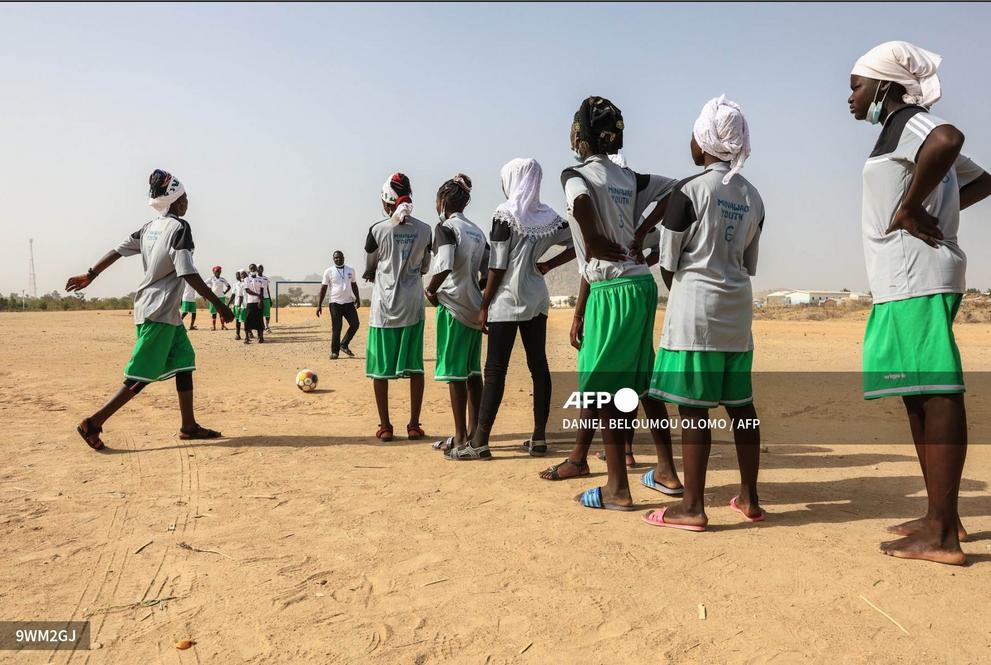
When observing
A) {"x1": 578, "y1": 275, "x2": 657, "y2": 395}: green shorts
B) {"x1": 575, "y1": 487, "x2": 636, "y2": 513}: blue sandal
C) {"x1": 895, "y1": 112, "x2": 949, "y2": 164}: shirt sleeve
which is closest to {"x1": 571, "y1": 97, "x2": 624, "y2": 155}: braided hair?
{"x1": 578, "y1": 275, "x2": 657, "y2": 395}: green shorts

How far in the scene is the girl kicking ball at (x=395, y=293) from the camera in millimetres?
6508

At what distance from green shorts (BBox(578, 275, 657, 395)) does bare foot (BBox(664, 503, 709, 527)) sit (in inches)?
28.8

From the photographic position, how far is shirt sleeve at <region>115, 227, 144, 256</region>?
6.40m

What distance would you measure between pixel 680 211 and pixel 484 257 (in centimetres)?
255

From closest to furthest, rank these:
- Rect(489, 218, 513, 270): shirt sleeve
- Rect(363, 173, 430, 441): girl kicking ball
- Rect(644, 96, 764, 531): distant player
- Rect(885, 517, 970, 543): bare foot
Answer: Rect(885, 517, 970, 543): bare foot → Rect(644, 96, 764, 531): distant player → Rect(489, 218, 513, 270): shirt sleeve → Rect(363, 173, 430, 441): girl kicking ball

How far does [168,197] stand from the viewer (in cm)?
631

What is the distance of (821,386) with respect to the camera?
984 centimetres

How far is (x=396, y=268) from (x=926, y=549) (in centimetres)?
450

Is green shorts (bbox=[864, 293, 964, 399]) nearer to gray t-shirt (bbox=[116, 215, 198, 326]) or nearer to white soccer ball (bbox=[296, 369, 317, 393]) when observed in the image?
gray t-shirt (bbox=[116, 215, 198, 326])

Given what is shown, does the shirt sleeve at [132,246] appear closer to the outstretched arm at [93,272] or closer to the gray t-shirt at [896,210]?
the outstretched arm at [93,272]

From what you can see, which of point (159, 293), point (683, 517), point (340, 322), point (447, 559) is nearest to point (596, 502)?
point (683, 517)

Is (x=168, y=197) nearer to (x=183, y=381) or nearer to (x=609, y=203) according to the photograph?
(x=183, y=381)

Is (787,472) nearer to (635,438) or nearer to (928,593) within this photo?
(635,438)

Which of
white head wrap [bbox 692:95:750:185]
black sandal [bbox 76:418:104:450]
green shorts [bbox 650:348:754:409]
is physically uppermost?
white head wrap [bbox 692:95:750:185]
